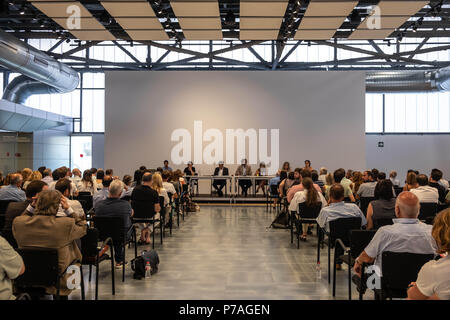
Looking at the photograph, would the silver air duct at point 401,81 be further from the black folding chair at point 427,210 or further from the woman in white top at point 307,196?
the black folding chair at point 427,210

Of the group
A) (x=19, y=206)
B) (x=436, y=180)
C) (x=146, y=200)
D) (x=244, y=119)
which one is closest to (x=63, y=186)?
(x=19, y=206)

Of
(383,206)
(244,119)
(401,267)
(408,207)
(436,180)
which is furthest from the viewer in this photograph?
(244,119)

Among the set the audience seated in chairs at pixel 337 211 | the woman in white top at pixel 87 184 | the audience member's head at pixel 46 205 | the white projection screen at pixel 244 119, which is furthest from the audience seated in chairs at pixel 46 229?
the white projection screen at pixel 244 119

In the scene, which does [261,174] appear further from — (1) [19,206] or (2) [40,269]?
(2) [40,269]

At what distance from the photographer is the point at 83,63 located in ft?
55.1

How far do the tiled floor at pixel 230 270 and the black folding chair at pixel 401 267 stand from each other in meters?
1.37

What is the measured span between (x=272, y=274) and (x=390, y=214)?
161 centimetres

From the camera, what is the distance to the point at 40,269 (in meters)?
2.79

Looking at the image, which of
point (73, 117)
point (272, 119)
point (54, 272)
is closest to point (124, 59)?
point (73, 117)

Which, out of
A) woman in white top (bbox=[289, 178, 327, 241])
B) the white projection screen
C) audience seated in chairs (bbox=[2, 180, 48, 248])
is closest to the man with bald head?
audience seated in chairs (bbox=[2, 180, 48, 248])

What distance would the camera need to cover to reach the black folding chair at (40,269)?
276 cm

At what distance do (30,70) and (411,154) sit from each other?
49.6ft

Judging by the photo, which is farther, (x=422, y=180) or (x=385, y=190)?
(x=422, y=180)

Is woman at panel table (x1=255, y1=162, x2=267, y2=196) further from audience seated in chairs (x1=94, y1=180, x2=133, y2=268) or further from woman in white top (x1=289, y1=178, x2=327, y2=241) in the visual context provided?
audience seated in chairs (x1=94, y1=180, x2=133, y2=268)
